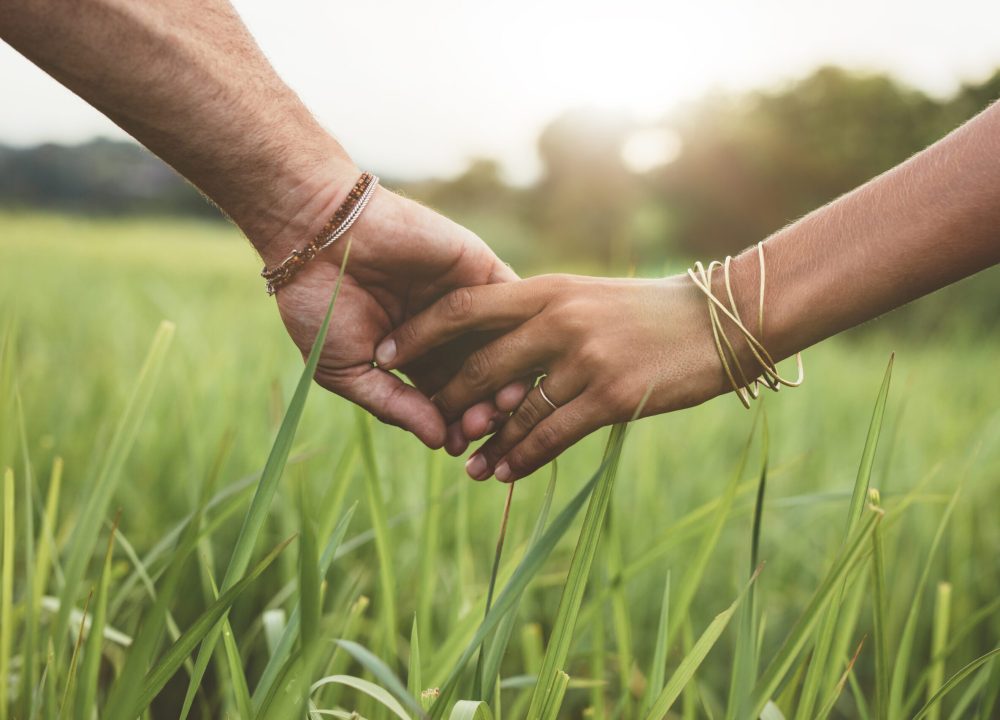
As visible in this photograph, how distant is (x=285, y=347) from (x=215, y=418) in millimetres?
1205

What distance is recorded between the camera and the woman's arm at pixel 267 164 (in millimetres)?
834

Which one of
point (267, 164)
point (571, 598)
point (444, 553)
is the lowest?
point (444, 553)

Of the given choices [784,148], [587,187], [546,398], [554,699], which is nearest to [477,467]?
[546,398]

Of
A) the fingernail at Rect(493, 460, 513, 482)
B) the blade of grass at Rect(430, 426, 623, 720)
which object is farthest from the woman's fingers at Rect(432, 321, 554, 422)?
the blade of grass at Rect(430, 426, 623, 720)

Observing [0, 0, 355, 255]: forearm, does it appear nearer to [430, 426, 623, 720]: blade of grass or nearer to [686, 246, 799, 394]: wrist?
[686, 246, 799, 394]: wrist

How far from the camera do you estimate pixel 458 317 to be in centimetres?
105

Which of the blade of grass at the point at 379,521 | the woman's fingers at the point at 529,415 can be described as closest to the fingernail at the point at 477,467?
the woman's fingers at the point at 529,415

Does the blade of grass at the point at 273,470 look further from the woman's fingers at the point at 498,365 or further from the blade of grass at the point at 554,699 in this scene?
the woman's fingers at the point at 498,365

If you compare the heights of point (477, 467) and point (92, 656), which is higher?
point (477, 467)

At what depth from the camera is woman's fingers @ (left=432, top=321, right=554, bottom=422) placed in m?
1.01

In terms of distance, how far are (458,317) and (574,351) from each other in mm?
170

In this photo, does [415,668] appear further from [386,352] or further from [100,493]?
[386,352]

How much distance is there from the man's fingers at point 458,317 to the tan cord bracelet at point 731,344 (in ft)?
0.70

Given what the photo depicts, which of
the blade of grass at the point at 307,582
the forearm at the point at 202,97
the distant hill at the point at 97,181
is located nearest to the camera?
the blade of grass at the point at 307,582
